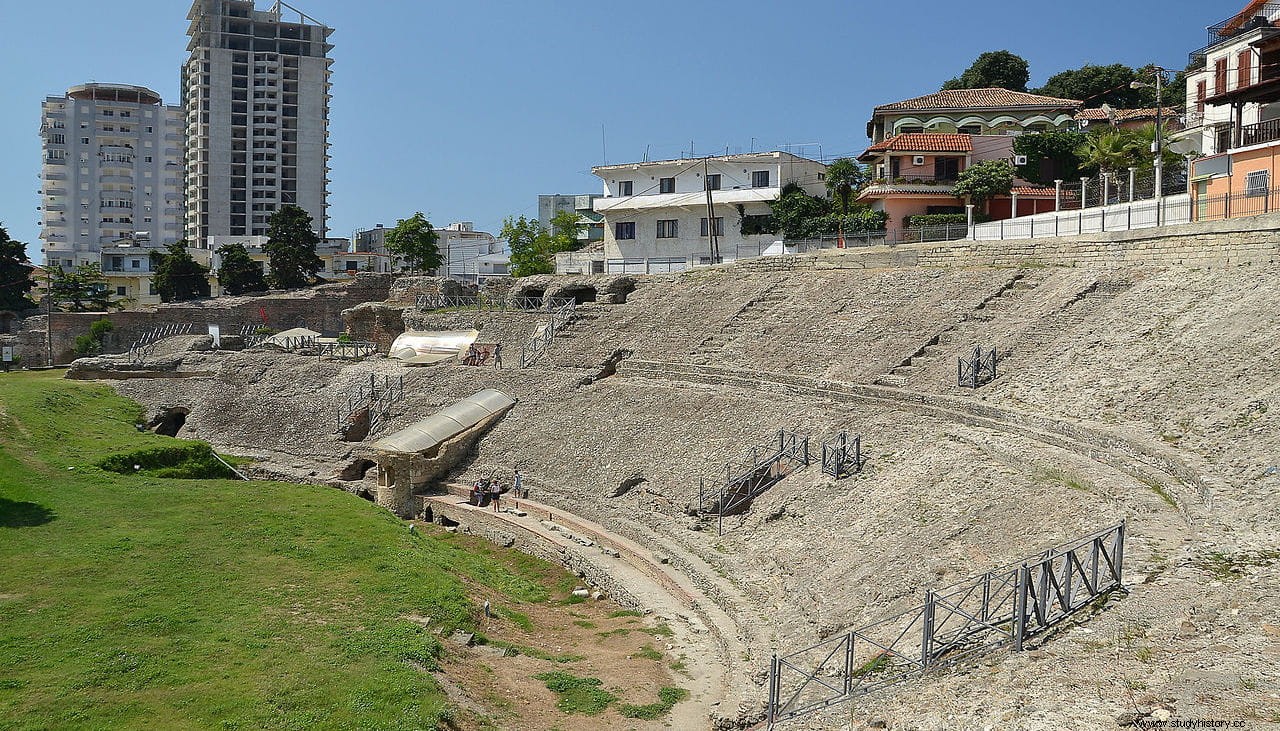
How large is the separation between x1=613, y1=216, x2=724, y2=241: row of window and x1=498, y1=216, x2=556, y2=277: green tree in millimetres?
7167

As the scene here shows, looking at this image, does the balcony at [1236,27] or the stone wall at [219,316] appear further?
the stone wall at [219,316]

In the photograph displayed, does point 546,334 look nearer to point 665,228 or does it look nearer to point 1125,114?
point 665,228

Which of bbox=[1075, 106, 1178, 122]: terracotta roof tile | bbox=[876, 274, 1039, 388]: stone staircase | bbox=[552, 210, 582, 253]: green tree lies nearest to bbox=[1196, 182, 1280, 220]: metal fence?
bbox=[876, 274, 1039, 388]: stone staircase

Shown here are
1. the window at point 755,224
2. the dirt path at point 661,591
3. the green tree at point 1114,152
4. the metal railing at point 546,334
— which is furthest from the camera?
the window at point 755,224

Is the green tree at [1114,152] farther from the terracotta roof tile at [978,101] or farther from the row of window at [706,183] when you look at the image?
the row of window at [706,183]

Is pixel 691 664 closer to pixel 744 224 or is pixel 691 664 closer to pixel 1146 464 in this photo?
pixel 1146 464

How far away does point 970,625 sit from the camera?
13.5m

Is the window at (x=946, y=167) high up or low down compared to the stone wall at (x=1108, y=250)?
up

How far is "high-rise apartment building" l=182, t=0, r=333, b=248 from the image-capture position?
11594 centimetres

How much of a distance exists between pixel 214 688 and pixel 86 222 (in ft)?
410

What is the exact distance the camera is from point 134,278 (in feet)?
274

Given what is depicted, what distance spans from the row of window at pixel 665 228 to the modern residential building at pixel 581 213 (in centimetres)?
646

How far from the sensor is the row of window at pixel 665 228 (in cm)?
5691

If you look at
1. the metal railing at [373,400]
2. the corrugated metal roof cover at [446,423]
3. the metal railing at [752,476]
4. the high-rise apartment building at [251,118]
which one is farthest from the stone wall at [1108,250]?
the high-rise apartment building at [251,118]
